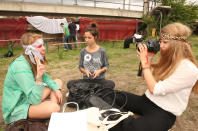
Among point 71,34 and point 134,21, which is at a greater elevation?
point 134,21

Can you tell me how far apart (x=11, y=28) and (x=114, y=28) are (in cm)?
732

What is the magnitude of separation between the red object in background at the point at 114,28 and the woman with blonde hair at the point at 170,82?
10.1m

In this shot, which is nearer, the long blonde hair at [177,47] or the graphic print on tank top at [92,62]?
the long blonde hair at [177,47]

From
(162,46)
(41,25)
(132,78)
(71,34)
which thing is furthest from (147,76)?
(41,25)

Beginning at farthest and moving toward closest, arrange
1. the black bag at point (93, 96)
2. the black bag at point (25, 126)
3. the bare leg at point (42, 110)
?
→ the black bag at point (93, 96) < the bare leg at point (42, 110) < the black bag at point (25, 126)

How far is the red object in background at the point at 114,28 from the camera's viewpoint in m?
11.5

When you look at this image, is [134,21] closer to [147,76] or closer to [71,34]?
[71,34]

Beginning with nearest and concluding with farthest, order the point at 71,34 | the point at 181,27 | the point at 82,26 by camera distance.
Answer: the point at 181,27 → the point at 71,34 → the point at 82,26

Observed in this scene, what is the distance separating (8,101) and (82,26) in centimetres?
997

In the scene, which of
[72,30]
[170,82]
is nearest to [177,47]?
[170,82]

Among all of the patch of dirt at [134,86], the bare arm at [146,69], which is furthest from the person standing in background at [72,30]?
the bare arm at [146,69]

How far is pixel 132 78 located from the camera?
14.3ft

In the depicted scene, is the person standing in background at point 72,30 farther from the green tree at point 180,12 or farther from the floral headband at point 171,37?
the green tree at point 180,12

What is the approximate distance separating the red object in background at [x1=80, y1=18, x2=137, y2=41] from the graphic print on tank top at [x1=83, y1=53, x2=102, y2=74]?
870cm
